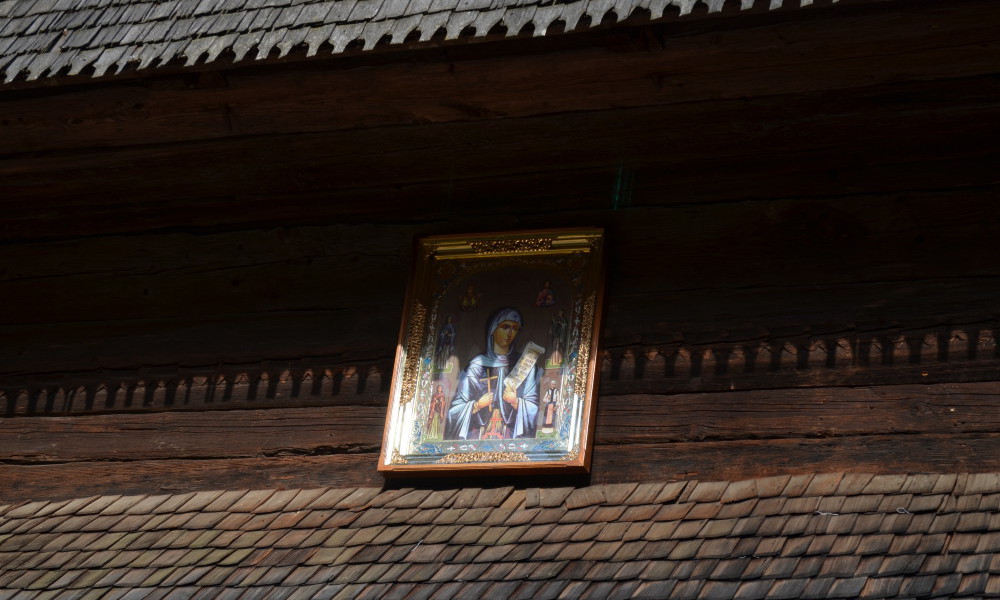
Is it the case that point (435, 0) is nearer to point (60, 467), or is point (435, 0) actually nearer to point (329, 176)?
point (329, 176)

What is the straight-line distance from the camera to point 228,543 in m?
4.34

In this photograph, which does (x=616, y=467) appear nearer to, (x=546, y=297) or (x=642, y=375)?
(x=642, y=375)

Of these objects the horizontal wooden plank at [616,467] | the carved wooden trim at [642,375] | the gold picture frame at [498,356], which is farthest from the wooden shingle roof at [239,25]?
the horizontal wooden plank at [616,467]

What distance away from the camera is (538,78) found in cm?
437

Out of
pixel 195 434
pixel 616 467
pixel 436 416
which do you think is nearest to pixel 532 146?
pixel 436 416

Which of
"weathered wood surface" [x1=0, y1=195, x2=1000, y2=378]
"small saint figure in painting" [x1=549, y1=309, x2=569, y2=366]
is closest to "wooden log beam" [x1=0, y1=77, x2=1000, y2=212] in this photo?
"weathered wood surface" [x1=0, y1=195, x2=1000, y2=378]

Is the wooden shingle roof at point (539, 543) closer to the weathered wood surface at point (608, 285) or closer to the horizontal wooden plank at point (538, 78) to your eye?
the weathered wood surface at point (608, 285)

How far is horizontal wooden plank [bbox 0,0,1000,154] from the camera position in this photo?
4.02m

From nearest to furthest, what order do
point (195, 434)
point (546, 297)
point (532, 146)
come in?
point (546, 297)
point (532, 146)
point (195, 434)

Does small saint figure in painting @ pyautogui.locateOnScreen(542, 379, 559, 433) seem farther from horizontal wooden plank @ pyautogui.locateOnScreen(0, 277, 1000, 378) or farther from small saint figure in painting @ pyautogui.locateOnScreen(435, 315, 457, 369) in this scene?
small saint figure in painting @ pyautogui.locateOnScreen(435, 315, 457, 369)

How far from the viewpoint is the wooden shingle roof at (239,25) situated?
13.5 ft

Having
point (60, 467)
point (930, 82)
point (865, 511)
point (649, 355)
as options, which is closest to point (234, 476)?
point (60, 467)

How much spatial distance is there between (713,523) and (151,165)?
7.97 ft

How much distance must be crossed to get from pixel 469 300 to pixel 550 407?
1.71ft
